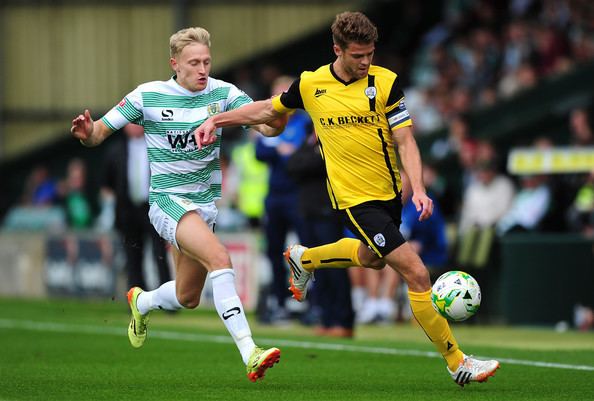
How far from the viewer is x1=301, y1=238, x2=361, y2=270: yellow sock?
Answer: 33.7 feet

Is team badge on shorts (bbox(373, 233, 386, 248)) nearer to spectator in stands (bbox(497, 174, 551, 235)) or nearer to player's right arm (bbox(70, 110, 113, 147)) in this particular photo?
player's right arm (bbox(70, 110, 113, 147))

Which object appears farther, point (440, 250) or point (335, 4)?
point (335, 4)

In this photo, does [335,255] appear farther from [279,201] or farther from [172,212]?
[279,201]

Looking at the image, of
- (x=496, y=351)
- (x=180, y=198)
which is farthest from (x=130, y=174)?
(x=180, y=198)

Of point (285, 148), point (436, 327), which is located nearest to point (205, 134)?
point (436, 327)

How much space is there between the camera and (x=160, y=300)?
10516 mm

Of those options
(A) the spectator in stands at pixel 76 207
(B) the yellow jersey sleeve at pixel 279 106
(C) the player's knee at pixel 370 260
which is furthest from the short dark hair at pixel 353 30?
(A) the spectator in stands at pixel 76 207

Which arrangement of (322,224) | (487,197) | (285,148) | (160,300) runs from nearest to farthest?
1. (160,300)
2. (322,224)
3. (285,148)
4. (487,197)

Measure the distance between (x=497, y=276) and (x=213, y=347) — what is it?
5198 mm

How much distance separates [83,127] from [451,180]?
39.4 ft

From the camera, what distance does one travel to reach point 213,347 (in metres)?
13.1

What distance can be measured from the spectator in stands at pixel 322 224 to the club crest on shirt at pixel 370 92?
452cm

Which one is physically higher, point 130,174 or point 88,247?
point 130,174

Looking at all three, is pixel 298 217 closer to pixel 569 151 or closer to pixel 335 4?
pixel 569 151
